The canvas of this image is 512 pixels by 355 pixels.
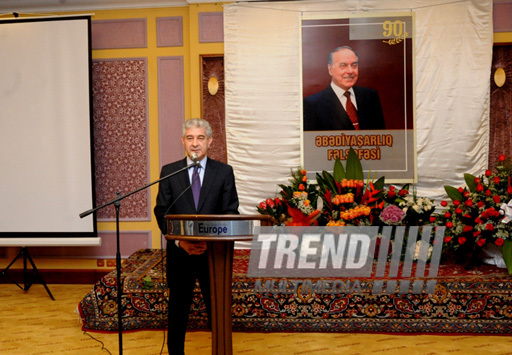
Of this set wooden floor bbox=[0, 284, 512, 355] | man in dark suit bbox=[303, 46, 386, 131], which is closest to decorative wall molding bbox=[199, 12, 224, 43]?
man in dark suit bbox=[303, 46, 386, 131]

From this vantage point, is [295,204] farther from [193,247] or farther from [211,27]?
[193,247]

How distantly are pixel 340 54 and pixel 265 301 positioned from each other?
2.76m

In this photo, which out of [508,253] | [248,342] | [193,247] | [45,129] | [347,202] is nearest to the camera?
[193,247]

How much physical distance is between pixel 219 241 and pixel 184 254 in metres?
0.56

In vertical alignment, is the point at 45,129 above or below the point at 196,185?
above

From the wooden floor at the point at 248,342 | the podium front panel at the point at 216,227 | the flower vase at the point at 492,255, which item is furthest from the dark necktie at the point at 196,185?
the flower vase at the point at 492,255

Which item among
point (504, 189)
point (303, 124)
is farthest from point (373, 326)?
point (303, 124)

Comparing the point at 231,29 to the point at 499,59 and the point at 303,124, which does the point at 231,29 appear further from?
the point at 499,59

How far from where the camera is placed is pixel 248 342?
12.2 feet

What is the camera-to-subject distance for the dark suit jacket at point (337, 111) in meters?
5.36

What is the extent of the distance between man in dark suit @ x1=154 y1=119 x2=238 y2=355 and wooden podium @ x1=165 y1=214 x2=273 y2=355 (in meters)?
0.42

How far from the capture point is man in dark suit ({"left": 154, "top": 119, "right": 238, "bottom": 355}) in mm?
2992

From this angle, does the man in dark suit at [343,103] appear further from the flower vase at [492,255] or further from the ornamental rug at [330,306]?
the ornamental rug at [330,306]

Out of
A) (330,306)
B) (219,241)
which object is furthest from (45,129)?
(219,241)
